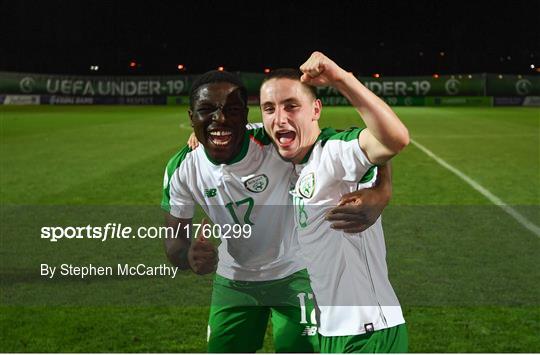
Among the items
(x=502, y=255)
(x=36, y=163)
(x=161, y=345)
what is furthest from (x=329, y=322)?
(x=36, y=163)

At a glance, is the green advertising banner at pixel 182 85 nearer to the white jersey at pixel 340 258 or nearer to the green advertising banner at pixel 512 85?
the green advertising banner at pixel 512 85

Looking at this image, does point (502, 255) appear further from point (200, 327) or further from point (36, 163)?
point (36, 163)

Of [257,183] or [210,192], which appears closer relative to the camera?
[257,183]

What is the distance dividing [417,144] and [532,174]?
5.72m

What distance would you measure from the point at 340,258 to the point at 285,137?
504 millimetres

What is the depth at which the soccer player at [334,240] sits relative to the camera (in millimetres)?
2654

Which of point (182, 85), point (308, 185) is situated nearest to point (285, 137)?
point (308, 185)

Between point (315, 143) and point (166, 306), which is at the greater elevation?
point (315, 143)

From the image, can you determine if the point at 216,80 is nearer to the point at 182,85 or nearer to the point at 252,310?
the point at 252,310

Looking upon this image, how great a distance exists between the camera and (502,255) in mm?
7023

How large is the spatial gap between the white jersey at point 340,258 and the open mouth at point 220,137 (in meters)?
0.39

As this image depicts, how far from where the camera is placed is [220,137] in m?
2.92

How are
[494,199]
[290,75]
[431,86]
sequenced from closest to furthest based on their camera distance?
[290,75] < [494,199] < [431,86]

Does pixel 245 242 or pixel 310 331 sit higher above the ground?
pixel 245 242
